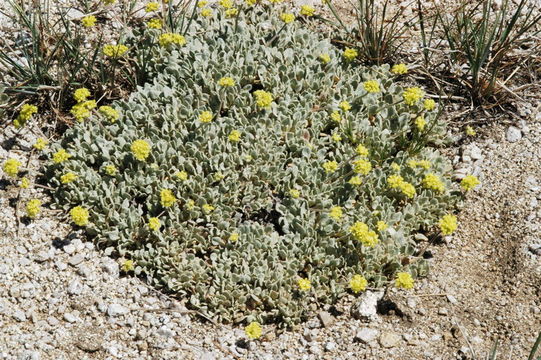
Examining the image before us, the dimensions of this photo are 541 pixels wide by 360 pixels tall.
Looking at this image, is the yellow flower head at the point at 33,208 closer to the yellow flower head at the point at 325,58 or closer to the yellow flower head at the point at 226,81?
the yellow flower head at the point at 226,81

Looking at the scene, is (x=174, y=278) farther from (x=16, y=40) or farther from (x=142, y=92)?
(x=16, y=40)

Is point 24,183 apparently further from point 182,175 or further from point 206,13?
point 206,13

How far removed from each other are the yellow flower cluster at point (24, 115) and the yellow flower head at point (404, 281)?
3250 mm

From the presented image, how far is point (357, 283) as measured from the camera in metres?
4.27

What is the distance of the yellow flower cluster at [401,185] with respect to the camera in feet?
15.3

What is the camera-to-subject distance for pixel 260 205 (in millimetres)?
4918

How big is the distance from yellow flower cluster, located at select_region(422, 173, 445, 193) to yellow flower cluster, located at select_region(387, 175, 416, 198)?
133mm

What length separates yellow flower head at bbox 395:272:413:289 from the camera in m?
4.24

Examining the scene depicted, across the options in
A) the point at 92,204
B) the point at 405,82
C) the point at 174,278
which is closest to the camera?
the point at 174,278

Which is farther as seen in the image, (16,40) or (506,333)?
(16,40)

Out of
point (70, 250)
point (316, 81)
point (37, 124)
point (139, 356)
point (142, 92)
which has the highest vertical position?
point (316, 81)

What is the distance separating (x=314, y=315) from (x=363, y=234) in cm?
69

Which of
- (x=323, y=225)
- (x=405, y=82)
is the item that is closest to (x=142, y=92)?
(x=323, y=225)

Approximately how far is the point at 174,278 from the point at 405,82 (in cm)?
288
